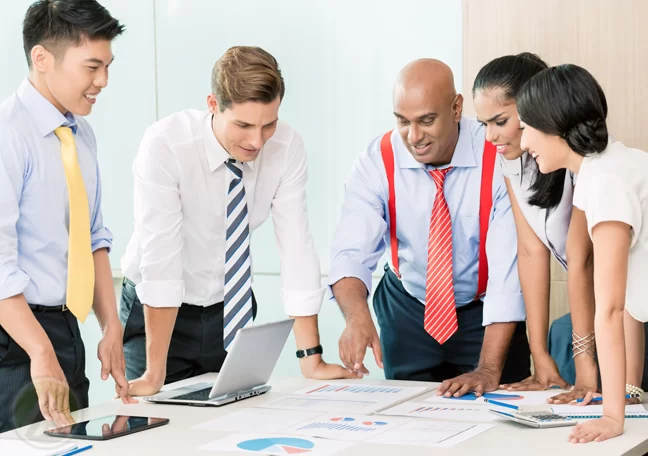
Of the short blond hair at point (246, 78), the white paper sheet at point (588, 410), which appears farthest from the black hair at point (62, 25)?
the white paper sheet at point (588, 410)

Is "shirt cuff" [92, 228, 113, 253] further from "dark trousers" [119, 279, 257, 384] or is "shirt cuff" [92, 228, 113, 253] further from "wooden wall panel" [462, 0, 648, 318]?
"wooden wall panel" [462, 0, 648, 318]

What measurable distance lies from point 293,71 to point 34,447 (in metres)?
2.57

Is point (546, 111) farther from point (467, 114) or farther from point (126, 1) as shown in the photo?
point (126, 1)

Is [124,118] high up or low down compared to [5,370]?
up

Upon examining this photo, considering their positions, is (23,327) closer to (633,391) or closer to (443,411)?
(443,411)

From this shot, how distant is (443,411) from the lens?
204cm

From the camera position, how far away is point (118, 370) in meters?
2.28

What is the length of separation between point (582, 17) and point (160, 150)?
1.63 meters

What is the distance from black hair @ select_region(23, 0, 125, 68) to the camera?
2.18 meters

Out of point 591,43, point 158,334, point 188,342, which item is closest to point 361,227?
point 188,342

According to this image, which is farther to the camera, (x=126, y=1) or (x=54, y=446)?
(x=126, y=1)

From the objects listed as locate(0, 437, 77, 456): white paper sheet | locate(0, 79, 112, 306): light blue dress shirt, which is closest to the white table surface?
locate(0, 437, 77, 456): white paper sheet

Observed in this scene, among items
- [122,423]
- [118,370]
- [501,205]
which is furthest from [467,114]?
[122,423]

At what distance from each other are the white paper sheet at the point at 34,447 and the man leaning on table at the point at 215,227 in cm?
49
